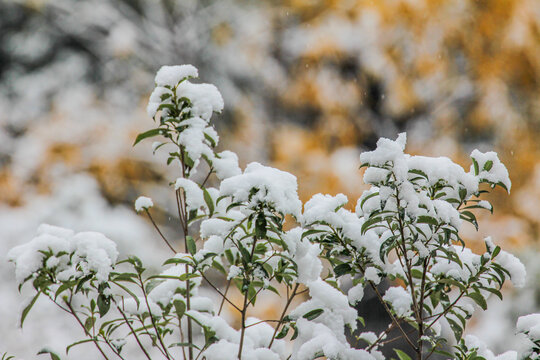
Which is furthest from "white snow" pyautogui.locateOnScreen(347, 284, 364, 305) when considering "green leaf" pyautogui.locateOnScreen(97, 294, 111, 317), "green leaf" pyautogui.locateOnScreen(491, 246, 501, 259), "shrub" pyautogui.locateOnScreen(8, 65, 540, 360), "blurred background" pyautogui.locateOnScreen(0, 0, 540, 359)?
"blurred background" pyautogui.locateOnScreen(0, 0, 540, 359)

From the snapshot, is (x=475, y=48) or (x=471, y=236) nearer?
(x=471, y=236)

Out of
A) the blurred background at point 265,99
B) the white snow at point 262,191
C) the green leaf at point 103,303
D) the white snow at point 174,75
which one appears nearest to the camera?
the white snow at point 262,191

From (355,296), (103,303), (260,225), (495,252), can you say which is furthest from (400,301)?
(103,303)

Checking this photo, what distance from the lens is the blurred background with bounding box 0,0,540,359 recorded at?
10.3 ft

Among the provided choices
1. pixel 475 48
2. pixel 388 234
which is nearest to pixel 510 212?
pixel 475 48

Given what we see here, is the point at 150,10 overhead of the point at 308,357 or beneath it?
overhead

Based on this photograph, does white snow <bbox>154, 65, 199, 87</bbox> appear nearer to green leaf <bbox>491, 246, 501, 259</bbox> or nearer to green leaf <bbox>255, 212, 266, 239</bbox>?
green leaf <bbox>255, 212, 266, 239</bbox>

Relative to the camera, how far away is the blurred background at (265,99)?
3.13m

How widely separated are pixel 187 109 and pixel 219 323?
39cm

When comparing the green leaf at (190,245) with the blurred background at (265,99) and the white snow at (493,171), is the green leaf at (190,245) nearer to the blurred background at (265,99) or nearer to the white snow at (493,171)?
the white snow at (493,171)

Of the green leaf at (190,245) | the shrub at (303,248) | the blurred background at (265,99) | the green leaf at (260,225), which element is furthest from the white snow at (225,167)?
the blurred background at (265,99)

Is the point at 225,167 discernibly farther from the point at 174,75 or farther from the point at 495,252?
the point at 495,252

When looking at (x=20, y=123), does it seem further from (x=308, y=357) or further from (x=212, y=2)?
(x=308, y=357)

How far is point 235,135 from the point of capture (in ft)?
12.4
